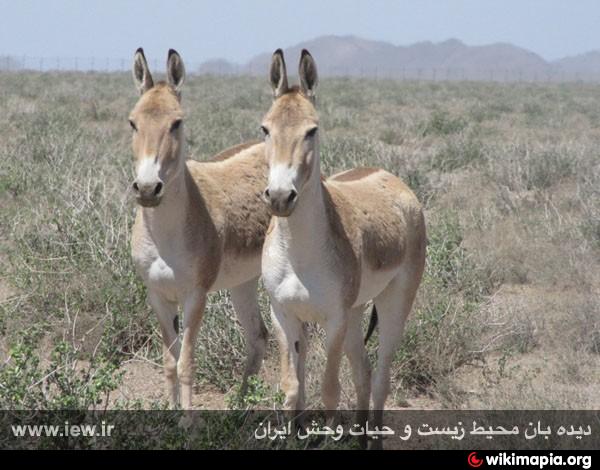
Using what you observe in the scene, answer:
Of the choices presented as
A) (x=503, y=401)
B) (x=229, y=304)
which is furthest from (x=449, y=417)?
(x=229, y=304)

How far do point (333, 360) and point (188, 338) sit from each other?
113 centimetres

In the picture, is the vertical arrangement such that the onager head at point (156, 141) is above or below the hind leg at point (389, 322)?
above

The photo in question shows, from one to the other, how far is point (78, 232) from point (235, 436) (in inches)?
156

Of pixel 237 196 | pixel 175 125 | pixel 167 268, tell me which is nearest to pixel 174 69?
pixel 175 125

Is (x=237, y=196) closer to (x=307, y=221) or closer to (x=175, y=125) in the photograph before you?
(x=175, y=125)

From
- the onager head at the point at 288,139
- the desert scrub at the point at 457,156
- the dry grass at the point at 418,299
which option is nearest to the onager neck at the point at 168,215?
the dry grass at the point at 418,299

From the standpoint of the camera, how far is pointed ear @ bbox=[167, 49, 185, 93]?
6.00 metres

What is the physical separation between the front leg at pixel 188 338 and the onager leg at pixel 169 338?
0.13 meters

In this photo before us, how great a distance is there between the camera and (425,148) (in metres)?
18.1

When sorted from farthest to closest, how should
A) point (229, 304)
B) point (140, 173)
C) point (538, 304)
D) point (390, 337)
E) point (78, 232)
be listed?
point (538, 304), point (78, 232), point (229, 304), point (390, 337), point (140, 173)

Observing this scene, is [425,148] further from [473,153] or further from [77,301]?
[77,301]

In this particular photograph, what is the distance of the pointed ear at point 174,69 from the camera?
6000 millimetres

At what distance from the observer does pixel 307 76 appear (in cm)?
520

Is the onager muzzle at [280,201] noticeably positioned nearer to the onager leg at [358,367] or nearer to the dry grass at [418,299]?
the dry grass at [418,299]
